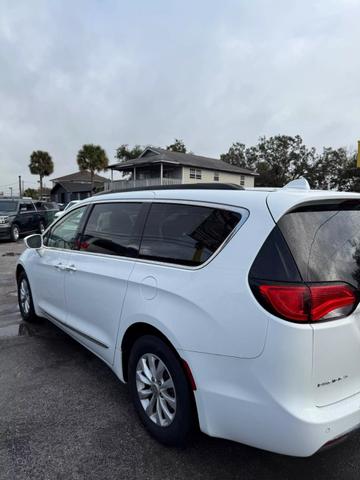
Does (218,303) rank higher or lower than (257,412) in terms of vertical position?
higher

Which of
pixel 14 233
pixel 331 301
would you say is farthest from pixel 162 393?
pixel 14 233

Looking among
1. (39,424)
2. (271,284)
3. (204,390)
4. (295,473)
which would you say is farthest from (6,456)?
(271,284)

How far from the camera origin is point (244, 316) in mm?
2006

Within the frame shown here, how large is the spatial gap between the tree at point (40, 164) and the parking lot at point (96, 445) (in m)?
53.2

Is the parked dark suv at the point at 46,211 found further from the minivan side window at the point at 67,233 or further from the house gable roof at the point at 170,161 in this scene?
the minivan side window at the point at 67,233

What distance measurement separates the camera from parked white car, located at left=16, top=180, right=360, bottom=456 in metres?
1.91

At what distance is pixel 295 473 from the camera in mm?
2355

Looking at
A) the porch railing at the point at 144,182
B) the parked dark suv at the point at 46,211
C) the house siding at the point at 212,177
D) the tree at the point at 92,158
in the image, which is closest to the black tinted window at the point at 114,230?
the parked dark suv at the point at 46,211

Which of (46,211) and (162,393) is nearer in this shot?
(162,393)

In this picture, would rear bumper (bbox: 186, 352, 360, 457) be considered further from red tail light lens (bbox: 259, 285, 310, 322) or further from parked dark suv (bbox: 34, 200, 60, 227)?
parked dark suv (bbox: 34, 200, 60, 227)

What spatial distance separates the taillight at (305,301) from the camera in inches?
75.7

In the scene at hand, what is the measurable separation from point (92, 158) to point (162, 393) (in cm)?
4311

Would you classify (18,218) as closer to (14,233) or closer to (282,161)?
(14,233)

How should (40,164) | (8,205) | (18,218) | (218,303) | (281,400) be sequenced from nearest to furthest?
(281,400) → (218,303) → (18,218) → (8,205) → (40,164)
